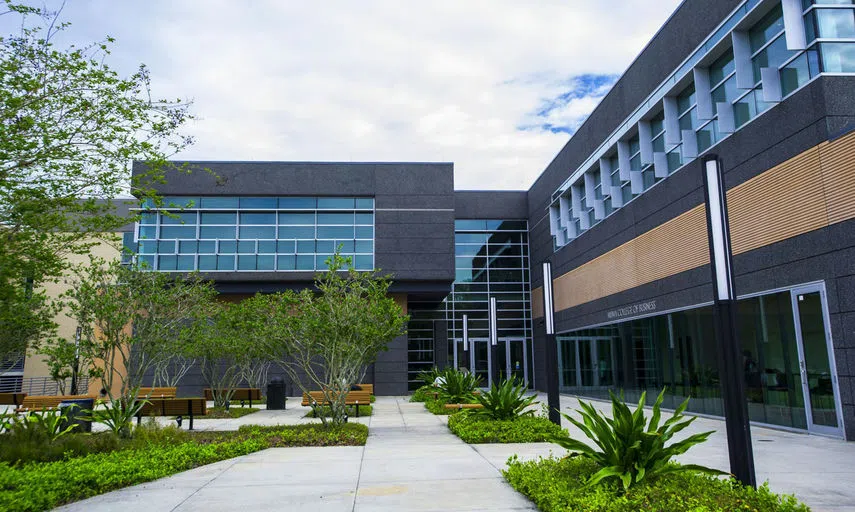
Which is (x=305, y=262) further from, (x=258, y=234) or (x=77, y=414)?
(x=77, y=414)

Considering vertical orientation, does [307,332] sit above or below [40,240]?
below

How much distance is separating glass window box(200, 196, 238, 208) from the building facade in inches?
9.2

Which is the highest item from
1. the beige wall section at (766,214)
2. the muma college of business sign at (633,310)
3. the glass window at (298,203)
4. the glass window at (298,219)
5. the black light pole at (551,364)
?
the glass window at (298,203)

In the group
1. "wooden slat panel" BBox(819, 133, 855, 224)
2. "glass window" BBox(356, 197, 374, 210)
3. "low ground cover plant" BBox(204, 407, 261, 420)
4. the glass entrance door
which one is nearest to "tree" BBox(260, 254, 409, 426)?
"low ground cover plant" BBox(204, 407, 261, 420)

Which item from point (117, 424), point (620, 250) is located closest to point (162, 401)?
point (117, 424)

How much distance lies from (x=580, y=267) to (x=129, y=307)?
18.8 meters

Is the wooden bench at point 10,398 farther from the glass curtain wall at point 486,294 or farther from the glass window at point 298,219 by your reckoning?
Result: the glass curtain wall at point 486,294

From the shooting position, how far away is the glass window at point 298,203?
31.2 metres

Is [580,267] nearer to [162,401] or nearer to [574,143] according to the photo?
[574,143]

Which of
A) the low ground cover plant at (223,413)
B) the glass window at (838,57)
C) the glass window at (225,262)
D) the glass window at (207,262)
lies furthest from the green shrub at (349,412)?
the glass window at (838,57)

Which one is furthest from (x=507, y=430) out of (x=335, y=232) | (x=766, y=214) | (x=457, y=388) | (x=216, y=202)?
(x=216, y=202)

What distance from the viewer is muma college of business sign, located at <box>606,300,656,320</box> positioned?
20656mm

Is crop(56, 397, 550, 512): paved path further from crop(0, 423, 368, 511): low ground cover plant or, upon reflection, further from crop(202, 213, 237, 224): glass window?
crop(202, 213, 237, 224): glass window

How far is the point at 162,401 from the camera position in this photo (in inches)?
650
